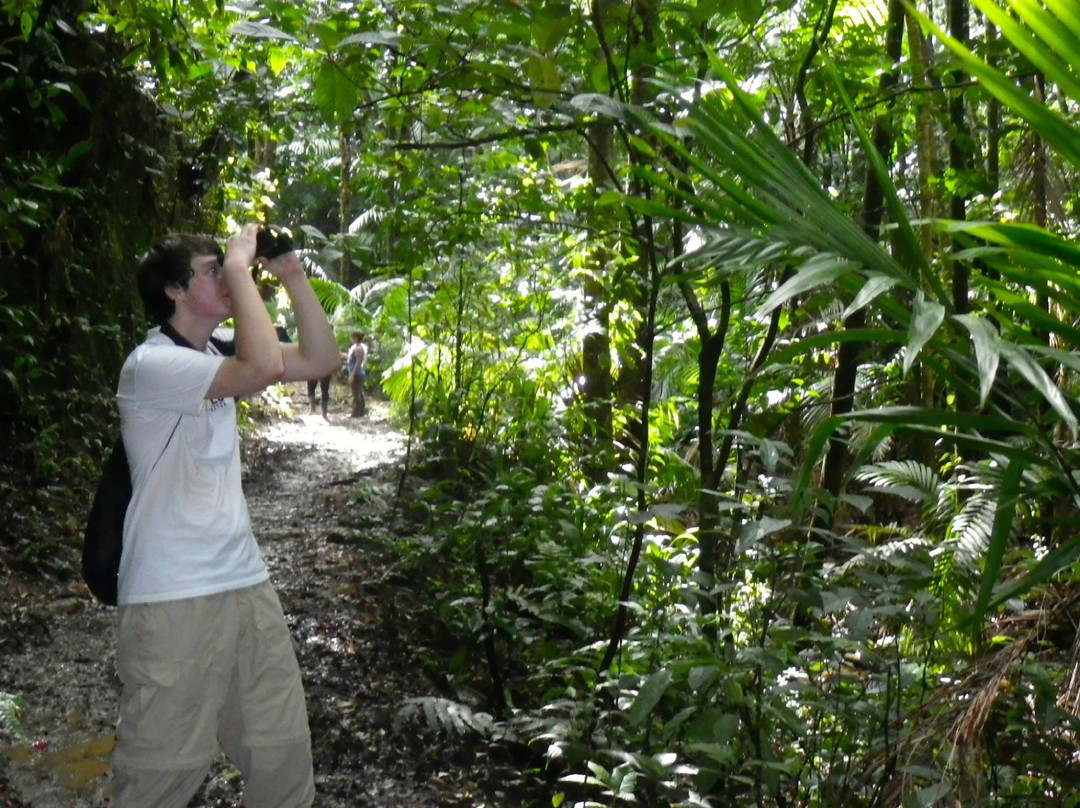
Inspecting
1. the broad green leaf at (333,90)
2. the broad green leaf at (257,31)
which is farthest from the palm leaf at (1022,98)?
the broad green leaf at (333,90)

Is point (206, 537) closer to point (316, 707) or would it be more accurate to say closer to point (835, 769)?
point (835, 769)

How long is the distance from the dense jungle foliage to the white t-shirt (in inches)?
37.9

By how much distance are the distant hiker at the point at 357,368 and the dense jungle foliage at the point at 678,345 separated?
24.2 feet

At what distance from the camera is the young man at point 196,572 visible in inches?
118

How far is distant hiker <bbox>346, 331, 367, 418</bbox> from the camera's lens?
18016mm

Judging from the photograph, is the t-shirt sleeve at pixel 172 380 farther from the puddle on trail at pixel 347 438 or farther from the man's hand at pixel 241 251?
the puddle on trail at pixel 347 438

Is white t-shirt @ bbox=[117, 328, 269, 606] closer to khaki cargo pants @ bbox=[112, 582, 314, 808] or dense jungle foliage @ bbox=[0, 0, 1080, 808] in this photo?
khaki cargo pants @ bbox=[112, 582, 314, 808]

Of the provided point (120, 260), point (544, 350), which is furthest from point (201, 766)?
point (120, 260)

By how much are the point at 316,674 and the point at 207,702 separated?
2572mm

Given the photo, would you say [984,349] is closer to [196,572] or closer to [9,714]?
[196,572]

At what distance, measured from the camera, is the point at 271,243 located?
11.4ft

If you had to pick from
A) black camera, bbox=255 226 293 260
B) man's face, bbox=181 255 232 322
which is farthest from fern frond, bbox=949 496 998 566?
man's face, bbox=181 255 232 322

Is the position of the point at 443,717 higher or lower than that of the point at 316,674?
higher

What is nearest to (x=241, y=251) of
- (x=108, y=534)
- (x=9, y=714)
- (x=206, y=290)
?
(x=206, y=290)
